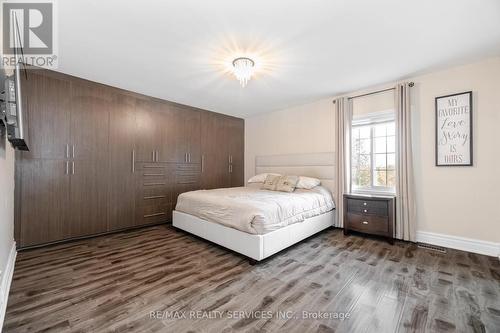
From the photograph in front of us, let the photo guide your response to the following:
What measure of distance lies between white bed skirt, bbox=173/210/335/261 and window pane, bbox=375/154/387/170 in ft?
3.94

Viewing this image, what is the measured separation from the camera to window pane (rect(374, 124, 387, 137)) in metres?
3.60

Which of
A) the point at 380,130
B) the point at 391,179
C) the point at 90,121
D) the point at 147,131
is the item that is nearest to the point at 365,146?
the point at 380,130

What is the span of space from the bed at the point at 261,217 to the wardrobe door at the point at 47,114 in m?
1.87

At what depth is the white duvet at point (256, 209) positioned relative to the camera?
8.14 feet

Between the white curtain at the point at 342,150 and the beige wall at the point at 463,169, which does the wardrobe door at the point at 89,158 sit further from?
the beige wall at the point at 463,169

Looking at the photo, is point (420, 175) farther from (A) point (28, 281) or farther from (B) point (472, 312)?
(A) point (28, 281)

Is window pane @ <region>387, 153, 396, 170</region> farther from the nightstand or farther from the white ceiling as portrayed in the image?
the white ceiling

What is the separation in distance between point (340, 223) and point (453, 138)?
1.98m

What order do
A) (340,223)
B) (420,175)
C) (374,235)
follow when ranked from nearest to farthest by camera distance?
(420,175)
(374,235)
(340,223)

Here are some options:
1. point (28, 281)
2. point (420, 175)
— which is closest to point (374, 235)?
point (420, 175)

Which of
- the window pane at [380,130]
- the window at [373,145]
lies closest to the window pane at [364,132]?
the window at [373,145]

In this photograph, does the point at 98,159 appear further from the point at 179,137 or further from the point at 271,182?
the point at 271,182

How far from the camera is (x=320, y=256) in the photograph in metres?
2.66

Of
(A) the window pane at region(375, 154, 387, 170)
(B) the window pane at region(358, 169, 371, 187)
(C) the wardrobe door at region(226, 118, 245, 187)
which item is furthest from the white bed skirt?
(C) the wardrobe door at region(226, 118, 245, 187)
